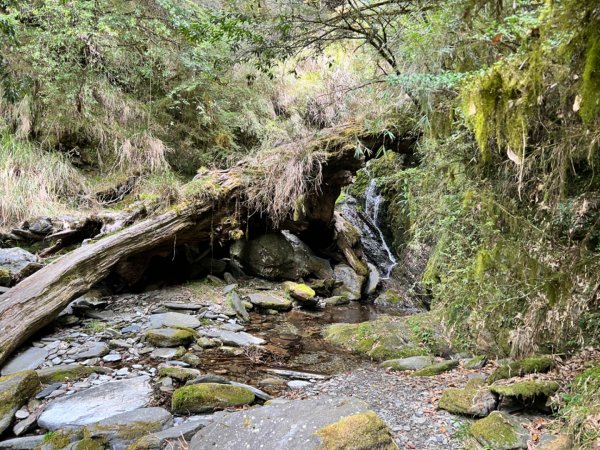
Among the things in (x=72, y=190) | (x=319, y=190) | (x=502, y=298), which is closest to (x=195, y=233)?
(x=319, y=190)

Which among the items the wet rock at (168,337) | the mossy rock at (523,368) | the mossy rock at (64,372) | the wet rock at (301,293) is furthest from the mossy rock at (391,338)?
the mossy rock at (64,372)

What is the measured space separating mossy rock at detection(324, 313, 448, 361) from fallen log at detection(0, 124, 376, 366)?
7.70 feet

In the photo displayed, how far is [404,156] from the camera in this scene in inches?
291

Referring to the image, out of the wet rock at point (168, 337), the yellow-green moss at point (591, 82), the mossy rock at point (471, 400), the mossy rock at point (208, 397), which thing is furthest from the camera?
the wet rock at point (168, 337)

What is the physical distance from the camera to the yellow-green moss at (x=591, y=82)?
4.69 feet

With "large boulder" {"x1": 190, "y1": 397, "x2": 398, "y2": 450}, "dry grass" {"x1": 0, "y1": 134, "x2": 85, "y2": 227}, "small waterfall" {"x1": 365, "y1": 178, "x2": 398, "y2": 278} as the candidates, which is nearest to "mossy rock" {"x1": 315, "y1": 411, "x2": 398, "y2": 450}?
"large boulder" {"x1": 190, "y1": 397, "x2": 398, "y2": 450}

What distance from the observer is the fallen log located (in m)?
4.22

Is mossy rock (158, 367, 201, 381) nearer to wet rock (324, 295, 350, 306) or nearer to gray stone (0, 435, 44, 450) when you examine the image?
gray stone (0, 435, 44, 450)

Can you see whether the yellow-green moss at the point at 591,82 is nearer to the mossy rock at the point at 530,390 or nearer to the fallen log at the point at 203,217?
the mossy rock at the point at 530,390

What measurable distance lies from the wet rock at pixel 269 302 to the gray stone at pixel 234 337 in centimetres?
129

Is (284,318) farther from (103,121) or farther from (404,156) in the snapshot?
(103,121)

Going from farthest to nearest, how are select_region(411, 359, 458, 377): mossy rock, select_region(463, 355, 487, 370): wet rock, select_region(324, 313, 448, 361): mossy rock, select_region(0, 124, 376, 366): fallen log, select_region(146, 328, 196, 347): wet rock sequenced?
select_region(324, 313, 448, 361): mossy rock → select_region(146, 328, 196, 347): wet rock → select_region(0, 124, 376, 366): fallen log → select_region(411, 359, 458, 377): mossy rock → select_region(463, 355, 487, 370): wet rock

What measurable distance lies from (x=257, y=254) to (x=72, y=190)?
140 inches

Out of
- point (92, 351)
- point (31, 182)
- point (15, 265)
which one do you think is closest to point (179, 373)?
point (92, 351)
